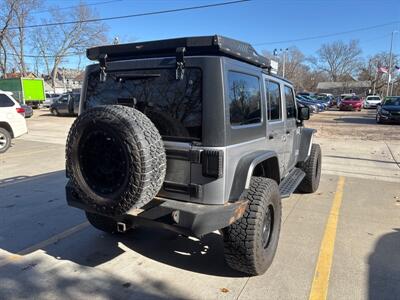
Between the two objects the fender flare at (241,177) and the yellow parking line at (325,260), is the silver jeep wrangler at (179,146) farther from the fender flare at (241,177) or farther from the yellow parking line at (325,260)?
the yellow parking line at (325,260)

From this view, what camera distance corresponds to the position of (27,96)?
35781 millimetres

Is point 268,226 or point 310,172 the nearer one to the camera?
point 268,226

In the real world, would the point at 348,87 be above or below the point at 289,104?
above

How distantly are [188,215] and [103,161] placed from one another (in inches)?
34.0

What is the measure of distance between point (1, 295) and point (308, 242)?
3292 millimetres

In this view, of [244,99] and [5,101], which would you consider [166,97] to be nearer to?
[244,99]

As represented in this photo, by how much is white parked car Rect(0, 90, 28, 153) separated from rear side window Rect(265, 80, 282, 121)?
9.05 metres

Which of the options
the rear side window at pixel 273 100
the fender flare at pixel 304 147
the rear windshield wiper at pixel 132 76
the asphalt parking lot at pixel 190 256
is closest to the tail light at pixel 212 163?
the rear windshield wiper at pixel 132 76

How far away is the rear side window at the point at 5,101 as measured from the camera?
10547 millimetres

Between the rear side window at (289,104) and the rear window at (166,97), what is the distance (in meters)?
2.33

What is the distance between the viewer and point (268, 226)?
12.1ft

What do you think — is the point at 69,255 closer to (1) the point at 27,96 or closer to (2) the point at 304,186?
(2) the point at 304,186

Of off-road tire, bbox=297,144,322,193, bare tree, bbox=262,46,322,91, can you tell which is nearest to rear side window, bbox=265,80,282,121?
off-road tire, bbox=297,144,322,193

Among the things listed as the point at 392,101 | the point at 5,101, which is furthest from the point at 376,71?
the point at 5,101
